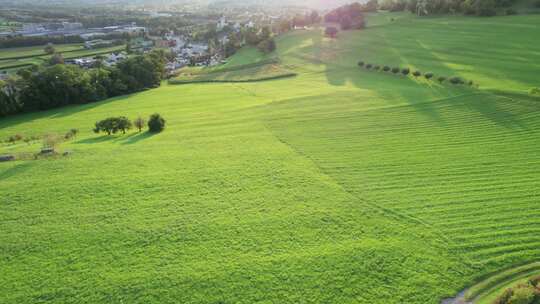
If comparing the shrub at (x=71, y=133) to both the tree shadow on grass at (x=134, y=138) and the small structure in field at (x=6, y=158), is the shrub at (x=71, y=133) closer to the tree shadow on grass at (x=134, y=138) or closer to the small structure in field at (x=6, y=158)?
the tree shadow on grass at (x=134, y=138)

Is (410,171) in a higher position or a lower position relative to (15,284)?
higher

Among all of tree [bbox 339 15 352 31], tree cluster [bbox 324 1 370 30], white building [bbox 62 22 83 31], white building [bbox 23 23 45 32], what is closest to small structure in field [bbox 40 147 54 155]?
tree cluster [bbox 324 1 370 30]

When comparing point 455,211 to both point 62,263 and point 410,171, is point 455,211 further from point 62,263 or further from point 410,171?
point 62,263

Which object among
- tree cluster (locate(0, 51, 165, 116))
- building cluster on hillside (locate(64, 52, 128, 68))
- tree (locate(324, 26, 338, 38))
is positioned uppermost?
tree (locate(324, 26, 338, 38))

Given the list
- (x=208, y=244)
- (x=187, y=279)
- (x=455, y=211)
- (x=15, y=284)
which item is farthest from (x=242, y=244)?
(x=455, y=211)

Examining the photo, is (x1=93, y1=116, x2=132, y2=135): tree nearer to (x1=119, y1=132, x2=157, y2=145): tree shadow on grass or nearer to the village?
(x1=119, y1=132, x2=157, y2=145): tree shadow on grass

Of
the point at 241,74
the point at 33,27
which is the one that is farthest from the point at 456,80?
the point at 33,27

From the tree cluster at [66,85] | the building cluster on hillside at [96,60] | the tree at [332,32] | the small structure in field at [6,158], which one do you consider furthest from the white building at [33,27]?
the small structure in field at [6,158]
